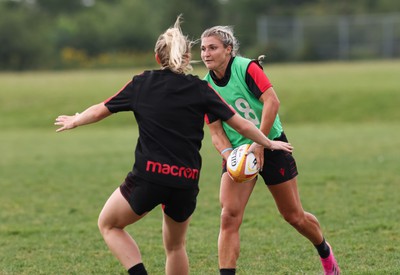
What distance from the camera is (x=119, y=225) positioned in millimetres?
5828

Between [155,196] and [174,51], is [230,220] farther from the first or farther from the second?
[174,51]

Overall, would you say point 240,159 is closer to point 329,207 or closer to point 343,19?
point 329,207

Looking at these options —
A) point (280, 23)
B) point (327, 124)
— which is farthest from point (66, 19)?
point (327, 124)

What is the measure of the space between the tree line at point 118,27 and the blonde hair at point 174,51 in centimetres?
5587

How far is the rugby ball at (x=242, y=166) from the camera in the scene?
6.23 metres

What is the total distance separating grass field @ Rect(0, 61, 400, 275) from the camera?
7.82 meters

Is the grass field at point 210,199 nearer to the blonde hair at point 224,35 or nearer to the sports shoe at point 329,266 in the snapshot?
the sports shoe at point 329,266

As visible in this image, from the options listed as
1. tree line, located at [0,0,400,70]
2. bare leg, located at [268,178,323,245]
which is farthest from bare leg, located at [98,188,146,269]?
tree line, located at [0,0,400,70]

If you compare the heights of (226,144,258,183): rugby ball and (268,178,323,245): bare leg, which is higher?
(226,144,258,183): rugby ball

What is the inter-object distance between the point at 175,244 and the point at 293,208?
122 cm

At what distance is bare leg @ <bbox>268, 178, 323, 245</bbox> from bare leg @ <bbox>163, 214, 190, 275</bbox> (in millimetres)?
1050

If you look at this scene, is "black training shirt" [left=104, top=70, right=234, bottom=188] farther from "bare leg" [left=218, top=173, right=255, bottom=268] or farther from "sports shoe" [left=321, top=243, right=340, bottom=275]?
"sports shoe" [left=321, top=243, right=340, bottom=275]

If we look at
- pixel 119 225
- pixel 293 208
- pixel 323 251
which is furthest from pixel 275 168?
pixel 119 225

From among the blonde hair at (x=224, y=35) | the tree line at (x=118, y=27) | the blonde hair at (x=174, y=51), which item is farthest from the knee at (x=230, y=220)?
the tree line at (x=118, y=27)
